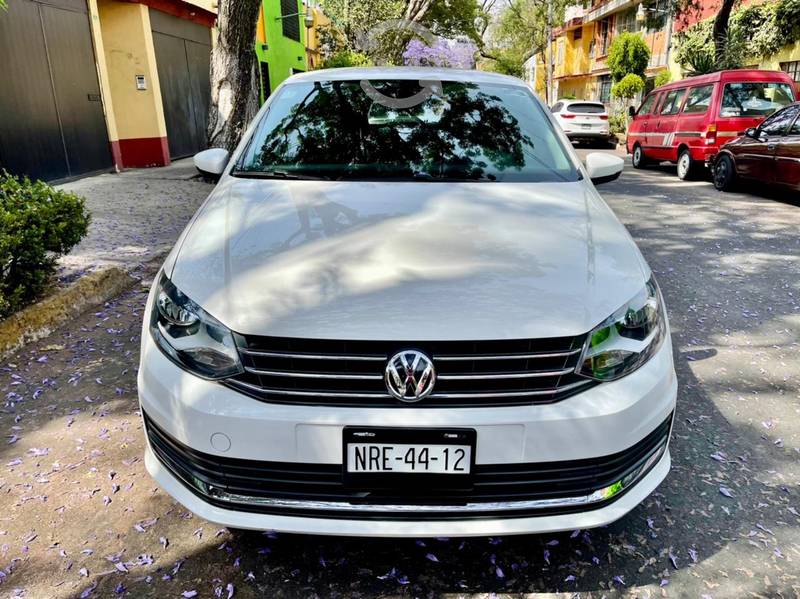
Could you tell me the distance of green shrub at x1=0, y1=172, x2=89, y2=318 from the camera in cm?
368

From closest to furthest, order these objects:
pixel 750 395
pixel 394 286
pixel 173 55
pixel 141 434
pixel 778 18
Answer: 1. pixel 394 286
2. pixel 141 434
3. pixel 750 395
4. pixel 173 55
5. pixel 778 18

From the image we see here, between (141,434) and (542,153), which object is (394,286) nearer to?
(542,153)

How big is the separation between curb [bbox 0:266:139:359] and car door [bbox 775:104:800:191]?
8.28m

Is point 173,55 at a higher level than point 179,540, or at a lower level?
higher

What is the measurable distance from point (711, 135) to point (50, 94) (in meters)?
10.9

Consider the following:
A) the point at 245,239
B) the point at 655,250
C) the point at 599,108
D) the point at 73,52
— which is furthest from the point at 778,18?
the point at 245,239

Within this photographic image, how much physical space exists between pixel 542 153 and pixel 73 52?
9.91 meters

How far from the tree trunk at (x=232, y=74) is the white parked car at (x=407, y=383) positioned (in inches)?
285

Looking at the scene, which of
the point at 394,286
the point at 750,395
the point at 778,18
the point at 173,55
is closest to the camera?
the point at 394,286

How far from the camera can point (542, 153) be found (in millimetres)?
3000

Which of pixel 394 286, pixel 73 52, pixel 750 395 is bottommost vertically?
pixel 750 395

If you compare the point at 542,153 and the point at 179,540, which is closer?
the point at 179,540

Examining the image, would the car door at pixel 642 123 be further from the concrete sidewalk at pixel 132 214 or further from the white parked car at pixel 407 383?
the white parked car at pixel 407 383

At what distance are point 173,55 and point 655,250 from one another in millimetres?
11563
